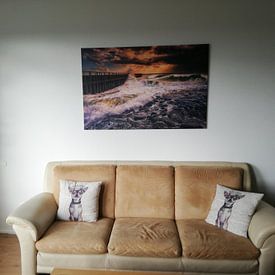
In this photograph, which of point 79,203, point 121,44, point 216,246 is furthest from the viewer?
point 121,44

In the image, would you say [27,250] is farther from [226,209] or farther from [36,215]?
[226,209]

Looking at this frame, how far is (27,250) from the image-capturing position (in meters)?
2.02

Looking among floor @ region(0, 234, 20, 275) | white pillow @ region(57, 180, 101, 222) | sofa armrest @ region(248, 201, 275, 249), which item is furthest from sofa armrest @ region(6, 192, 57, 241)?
sofa armrest @ region(248, 201, 275, 249)

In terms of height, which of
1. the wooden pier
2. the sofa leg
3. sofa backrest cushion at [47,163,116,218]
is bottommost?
the sofa leg

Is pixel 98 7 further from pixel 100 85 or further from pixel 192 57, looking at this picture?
pixel 192 57

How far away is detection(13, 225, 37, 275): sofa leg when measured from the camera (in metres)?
2.01

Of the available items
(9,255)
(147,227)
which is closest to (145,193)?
(147,227)

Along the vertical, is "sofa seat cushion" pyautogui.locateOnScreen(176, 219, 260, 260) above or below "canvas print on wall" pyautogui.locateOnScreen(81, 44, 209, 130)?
below

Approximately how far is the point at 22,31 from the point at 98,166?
5.43 feet

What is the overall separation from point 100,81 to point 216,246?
75.4 inches

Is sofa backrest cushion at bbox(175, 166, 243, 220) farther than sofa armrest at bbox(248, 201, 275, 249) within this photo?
Yes

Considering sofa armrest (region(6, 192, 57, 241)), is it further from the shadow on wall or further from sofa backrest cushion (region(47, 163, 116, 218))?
the shadow on wall

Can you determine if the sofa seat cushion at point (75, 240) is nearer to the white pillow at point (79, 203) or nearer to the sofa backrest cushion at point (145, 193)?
the white pillow at point (79, 203)

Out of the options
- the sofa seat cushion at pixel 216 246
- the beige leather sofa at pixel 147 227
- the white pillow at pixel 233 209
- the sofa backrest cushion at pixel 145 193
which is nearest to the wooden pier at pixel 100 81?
the beige leather sofa at pixel 147 227
